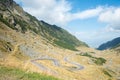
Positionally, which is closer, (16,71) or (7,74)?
(7,74)

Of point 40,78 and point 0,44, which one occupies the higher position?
point 0,44

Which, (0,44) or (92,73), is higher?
Answer: (0,44)

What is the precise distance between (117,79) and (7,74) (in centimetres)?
15625

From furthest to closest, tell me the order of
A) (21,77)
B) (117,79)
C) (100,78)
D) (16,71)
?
(117,79) < (100,78) < (16,71) < (21,77)

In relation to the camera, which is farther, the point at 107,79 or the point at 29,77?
the point at 107,79

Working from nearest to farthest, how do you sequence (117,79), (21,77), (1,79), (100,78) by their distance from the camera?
(1,79), (21,77), (100,78), (117,79)

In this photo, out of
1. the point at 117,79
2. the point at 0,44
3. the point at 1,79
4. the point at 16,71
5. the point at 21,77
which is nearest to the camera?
the point at 1,79

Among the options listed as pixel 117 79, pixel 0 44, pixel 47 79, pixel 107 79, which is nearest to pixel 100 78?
pixel 107 79

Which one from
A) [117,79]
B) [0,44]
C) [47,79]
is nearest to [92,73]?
[117,79]

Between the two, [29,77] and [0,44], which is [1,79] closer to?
[29,77]

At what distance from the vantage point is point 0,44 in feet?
421

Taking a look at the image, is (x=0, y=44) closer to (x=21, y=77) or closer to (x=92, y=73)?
(x=92, y=73)

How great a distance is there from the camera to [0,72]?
22.1 metres

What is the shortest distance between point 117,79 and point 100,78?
27475 millimetres
